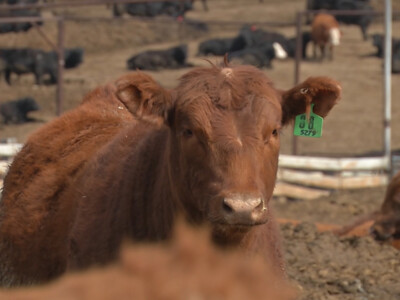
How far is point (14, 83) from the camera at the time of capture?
76.8ft

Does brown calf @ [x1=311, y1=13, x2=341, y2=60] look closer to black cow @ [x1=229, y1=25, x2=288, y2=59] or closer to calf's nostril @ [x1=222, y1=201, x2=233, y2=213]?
black cow @ [x1=229, y1=25, x2=288, y2=59]

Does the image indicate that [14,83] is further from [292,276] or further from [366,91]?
[292,276]

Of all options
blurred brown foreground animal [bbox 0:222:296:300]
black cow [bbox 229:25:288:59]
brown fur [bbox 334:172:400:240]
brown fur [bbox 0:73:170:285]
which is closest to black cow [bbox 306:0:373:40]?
black cow [bbox 229:25:288:59]

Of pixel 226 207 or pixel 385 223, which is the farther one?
pixel 385 223

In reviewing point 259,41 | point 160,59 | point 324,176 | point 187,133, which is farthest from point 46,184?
point 259,41

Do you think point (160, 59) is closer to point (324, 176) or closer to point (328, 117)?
point (328, 117)

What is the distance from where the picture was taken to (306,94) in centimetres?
507

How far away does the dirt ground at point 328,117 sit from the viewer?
757 cm

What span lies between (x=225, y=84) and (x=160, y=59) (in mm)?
19760

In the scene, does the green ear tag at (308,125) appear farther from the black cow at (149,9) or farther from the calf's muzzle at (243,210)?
the black cow at (149,9)

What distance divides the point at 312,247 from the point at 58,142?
10.0 feet

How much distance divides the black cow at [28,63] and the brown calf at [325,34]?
8.36 m

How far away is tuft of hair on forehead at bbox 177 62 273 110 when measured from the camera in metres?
4.61

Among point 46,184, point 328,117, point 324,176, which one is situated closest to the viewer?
point 46,184
